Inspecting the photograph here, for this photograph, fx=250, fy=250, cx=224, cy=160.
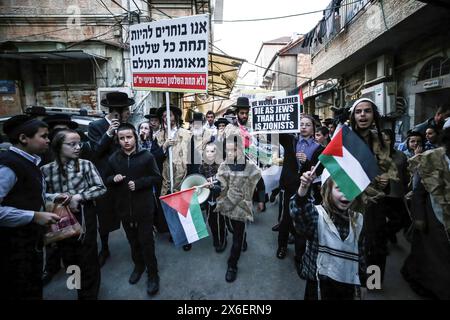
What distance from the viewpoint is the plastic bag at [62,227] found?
2328 millimetres

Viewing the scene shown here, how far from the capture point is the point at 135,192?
309cm

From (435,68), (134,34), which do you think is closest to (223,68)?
(435,68)

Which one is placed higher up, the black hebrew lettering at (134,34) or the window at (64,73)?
the window at (64,73)

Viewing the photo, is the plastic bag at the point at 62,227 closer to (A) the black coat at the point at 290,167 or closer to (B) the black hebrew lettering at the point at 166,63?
(B) the black hebrew lettering at the point at 166,63

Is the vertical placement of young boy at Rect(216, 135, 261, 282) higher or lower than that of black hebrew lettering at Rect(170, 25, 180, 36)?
lower

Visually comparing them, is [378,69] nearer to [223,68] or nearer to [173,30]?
[223,68]

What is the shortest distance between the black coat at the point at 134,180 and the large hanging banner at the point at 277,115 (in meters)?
1.79

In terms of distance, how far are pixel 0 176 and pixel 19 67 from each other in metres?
12.0

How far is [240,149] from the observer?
3.46 m

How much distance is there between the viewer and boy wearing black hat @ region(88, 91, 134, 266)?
11.4 ft

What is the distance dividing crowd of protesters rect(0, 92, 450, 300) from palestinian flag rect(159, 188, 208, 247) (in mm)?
245

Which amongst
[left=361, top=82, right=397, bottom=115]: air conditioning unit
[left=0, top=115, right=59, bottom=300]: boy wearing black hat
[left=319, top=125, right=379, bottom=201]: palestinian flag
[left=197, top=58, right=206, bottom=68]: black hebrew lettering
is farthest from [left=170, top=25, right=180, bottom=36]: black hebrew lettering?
[left=361, top=82, right=397, bottom=115]: air conditioning unit

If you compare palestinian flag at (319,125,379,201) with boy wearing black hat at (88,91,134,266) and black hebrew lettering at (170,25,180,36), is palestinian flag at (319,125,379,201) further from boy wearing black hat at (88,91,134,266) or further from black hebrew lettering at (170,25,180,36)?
boy wearing black hat at (88,91,134,266)

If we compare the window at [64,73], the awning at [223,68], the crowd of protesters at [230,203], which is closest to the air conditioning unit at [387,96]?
the crowd of protesters at [230,203]
